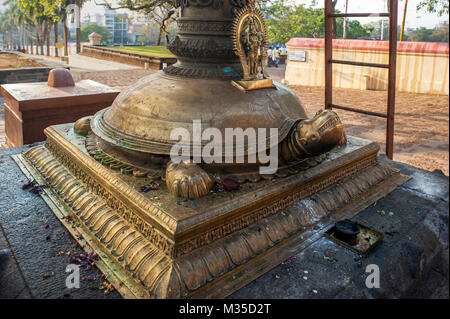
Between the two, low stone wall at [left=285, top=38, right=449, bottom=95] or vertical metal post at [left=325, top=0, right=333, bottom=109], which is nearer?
vertical metal post at [left=325, top=0, right=333, bottom=109]

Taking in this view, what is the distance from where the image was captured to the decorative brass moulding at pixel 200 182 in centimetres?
224

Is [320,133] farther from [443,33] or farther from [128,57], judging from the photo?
[128,57]

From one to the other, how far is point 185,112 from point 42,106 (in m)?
3.06

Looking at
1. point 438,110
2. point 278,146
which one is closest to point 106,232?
point 278,146

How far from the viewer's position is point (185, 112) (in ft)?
8.93

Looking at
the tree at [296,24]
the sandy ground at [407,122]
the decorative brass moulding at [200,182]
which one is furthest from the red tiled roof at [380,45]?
the decorative brass moulding at [200,182]

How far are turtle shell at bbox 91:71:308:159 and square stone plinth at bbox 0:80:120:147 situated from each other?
92.0 inches

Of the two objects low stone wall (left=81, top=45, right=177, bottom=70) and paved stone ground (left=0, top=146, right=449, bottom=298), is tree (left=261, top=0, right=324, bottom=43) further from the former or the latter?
paved stone ground (left=0, top=146, right=449, bottom=298)

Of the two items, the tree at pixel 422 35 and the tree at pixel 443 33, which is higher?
the tree at pixel 422 35

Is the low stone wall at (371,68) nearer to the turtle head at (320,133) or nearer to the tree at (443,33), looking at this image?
the tree at (443,33)

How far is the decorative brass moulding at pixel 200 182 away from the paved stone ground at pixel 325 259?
0.12 metres

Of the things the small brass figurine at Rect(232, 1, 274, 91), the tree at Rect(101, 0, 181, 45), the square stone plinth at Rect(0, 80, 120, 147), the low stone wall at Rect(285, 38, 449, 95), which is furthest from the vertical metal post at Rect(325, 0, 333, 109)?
the low stone wall at Rect(285, 38, 449, 95)

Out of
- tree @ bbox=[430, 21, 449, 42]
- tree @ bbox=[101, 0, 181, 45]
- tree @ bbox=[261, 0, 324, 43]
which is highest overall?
tree @ bbox=[261, 0, 324, 43]

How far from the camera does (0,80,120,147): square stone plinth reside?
193 inches
